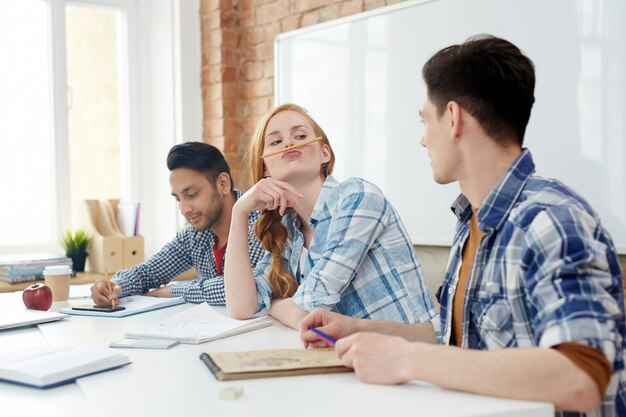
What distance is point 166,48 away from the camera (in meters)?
3.97

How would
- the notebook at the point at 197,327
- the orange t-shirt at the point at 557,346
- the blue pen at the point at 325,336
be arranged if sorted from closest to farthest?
the orange t-shirt at the point at 557,346 → the blue pen at the point at 325,336 → the notebook at the point at 197,327

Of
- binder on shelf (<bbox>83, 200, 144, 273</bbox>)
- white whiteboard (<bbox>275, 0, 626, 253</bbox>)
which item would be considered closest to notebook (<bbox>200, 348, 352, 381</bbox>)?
white whiteboard (<bbox>275, 0, 626, 253</bbox>)

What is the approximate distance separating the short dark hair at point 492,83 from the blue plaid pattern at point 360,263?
1.74 feet

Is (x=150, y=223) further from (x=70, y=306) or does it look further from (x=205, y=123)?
(x=70, y=306)

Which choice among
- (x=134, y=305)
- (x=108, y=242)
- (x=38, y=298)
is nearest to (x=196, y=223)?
(x=134, y=305)

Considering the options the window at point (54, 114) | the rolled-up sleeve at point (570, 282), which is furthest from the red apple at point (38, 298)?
the window at point (54, 114)

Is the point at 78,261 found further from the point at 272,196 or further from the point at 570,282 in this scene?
the point at 570,282

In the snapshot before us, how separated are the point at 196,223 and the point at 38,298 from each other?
2.05 feet

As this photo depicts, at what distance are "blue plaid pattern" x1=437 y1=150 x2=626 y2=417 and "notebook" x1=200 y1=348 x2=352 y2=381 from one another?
264mm

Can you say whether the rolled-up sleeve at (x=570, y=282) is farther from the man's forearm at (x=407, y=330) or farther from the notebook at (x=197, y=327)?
the notebook at (x=197, y=327)

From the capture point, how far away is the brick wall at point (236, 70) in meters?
3.73

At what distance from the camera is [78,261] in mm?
3598

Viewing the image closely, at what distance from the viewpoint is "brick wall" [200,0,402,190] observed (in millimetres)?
3732

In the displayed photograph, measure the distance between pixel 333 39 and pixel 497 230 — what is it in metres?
2.28
